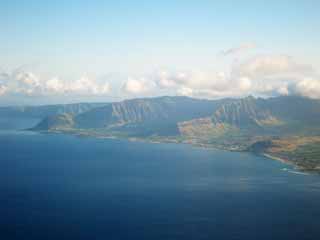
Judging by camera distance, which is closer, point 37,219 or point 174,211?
point 37,219

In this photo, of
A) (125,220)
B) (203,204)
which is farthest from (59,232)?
(203,204)

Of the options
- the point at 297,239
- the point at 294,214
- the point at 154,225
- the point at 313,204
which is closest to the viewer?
the point at 297,239

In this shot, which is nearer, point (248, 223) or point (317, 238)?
point (317, 238)

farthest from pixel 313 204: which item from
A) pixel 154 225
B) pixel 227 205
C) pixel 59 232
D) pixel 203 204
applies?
pixel 59 232

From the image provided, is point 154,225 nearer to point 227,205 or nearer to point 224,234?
point 224,234

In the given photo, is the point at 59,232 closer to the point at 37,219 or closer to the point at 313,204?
the point at 37,219

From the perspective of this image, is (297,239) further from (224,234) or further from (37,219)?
(37,219)

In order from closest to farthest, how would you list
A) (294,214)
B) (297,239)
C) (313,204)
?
1. (297,239)
2. (294,214)
3. (313,204)

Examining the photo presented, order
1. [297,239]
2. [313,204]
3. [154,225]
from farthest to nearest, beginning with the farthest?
1. [313,204]
2. [154,225]
3. [297,239]

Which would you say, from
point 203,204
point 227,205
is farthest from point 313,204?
point 203,204

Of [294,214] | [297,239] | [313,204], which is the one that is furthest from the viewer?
[313,204]
